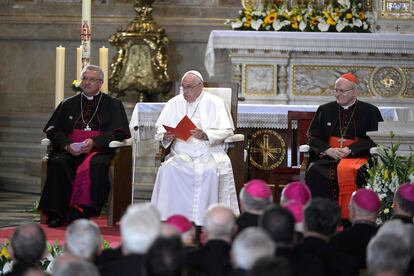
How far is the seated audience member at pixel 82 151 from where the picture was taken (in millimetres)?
10430

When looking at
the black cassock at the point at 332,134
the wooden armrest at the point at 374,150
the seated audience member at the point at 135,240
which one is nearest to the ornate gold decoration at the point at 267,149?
the black cassock at the point at 332,134

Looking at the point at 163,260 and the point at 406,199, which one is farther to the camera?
the point at 406,199

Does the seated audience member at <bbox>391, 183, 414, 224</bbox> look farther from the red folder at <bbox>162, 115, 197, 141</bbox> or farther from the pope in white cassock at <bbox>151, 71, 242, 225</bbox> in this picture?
the red folder at <bbox>162, 115, 197, 141</bbox>

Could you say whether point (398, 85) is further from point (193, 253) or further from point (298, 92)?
point (193, 253)

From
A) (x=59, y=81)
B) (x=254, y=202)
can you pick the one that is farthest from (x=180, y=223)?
(x=59, y=81)

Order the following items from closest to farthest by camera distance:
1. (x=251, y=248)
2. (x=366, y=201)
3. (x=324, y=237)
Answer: (x=251, y=248) → (x=324, y=237) → (x=366, y=201)

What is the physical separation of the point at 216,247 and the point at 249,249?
29.9 inches

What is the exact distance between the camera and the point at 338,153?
9.90 metres

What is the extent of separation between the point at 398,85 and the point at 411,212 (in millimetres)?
6817

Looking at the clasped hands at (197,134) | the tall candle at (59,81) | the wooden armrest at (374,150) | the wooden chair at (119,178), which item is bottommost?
the wooden chair at (119,178)

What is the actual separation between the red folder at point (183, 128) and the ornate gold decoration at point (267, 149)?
6.58ft

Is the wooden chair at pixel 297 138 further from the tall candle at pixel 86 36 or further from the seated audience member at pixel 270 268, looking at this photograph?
the seated audience member at pixel 270 268

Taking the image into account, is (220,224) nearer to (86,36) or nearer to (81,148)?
(81,148)

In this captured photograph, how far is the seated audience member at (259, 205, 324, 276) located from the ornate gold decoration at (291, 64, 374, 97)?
27.5 ft
